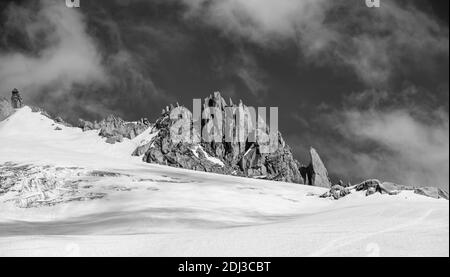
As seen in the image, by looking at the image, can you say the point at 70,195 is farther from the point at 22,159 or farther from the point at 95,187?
the point at 22,159

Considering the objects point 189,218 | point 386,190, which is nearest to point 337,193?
point 386,190

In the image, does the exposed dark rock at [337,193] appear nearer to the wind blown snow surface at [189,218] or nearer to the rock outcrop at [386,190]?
the rock outcrop at [386,190]

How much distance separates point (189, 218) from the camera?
59938mm

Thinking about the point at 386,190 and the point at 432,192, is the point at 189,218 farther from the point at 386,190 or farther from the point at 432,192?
the point at 432,192

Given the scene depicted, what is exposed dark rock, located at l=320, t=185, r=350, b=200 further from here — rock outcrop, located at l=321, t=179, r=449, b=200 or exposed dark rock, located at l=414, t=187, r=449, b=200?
exposed dark rock, located at l=414, t=187, r=449, b=200

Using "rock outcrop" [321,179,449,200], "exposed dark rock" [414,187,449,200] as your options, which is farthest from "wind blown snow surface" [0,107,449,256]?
"exposed dark rock" [414,187,449,200]

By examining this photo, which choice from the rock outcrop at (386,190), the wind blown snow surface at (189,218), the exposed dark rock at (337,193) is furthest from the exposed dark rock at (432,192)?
the exposed dark rock at (337,193)

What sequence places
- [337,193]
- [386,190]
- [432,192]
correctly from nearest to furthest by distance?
[432,192], [386,190], [337,193]

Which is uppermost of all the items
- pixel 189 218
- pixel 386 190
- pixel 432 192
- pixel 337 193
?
pixel 386 190

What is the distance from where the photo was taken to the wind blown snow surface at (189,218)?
80.7 ft
